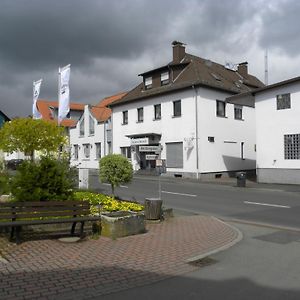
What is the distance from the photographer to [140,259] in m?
7.26

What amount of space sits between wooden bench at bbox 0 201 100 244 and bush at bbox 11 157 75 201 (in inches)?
28.6

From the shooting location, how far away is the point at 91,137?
158ft

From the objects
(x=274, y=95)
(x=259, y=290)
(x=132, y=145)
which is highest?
(x=274, y=95)

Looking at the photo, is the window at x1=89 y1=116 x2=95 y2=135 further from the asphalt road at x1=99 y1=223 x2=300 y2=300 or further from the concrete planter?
the asphalt road at x1=99 y1=223 x2=300 y2=300

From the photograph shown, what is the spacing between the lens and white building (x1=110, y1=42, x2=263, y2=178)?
33.6 metres

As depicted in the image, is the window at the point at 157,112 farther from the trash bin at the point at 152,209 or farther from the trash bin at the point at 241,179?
the trash bin at the point at 152,209

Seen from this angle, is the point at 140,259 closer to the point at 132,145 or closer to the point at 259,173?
the point at 259,173

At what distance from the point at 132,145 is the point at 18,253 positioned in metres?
32.1

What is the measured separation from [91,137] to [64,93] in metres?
23.2

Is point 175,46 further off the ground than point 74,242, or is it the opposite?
point 175,46

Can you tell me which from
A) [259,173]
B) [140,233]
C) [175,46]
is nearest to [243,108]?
[175,46]

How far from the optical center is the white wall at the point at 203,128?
3353 centimetres

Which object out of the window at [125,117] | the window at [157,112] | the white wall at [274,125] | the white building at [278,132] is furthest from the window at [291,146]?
the window at [125,117]

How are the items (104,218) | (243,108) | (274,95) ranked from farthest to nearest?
(243,108) → (274,95) → (104,218)
